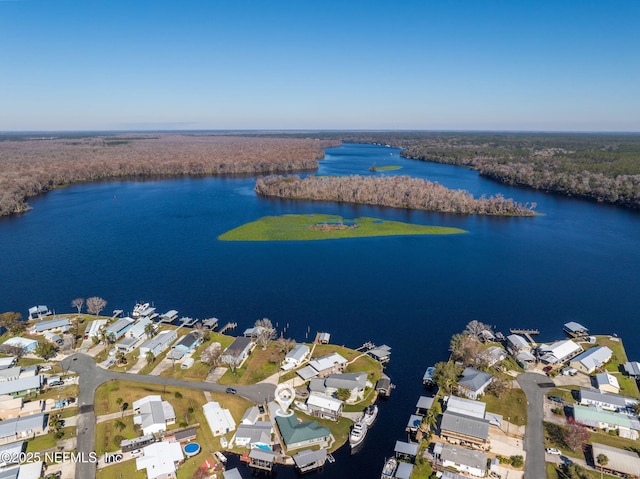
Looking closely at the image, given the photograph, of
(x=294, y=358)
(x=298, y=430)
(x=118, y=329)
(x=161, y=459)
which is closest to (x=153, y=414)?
(x=161, y=459)

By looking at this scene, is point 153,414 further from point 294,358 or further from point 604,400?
point 604,400

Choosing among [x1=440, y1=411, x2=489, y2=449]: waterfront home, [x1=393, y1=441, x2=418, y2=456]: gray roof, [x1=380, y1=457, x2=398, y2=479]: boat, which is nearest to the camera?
[x1=380, y1=457, x2=398, y2=479]: boat

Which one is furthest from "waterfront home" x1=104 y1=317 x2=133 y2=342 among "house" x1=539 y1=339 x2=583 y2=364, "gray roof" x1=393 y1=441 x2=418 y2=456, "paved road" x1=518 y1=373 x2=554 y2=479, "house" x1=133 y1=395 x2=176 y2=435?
"house" x1=539 y1=339 x2=583 y2=364

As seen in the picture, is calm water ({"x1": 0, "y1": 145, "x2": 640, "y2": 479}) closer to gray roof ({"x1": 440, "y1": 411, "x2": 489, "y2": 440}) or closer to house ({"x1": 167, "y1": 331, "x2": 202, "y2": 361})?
gray roof ({"x1": 440, "y1": 411, "x2": 489, "y2": 440})

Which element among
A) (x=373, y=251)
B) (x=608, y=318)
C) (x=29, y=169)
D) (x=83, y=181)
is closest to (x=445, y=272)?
(x=373, y=251)

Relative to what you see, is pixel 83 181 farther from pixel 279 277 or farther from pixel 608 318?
pixel 608 318
